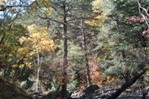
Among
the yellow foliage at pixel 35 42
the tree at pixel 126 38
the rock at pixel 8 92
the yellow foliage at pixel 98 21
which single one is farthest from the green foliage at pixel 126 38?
the rock at pixel 8 92

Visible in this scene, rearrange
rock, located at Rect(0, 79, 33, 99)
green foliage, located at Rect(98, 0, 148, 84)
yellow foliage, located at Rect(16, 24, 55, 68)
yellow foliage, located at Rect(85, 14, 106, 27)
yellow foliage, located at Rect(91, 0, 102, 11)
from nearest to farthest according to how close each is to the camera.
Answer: rock, located at Rect(0, 79, 33, 99), green foliage, located at Rect(98, 0, 148, 84), yellow foliage, located at Rect(16, 24, 55, 68), yellow foliage, located at Rect(85, 14, 106, 27), yellow foliage, located at Rect(91, 0, 102, 11)

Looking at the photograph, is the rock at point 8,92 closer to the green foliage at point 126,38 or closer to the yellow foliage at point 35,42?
the green foliage at point 126,38

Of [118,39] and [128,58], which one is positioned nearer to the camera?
[128,58]

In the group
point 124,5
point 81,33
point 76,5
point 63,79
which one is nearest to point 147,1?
point 124,5

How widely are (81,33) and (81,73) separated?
21.0ft

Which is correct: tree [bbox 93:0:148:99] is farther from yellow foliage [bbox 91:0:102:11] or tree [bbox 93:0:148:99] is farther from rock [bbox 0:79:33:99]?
rock [bbox 0:79:33:99]

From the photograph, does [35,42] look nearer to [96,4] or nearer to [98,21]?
[98,21]

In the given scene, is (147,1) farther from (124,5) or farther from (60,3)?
(60,3)

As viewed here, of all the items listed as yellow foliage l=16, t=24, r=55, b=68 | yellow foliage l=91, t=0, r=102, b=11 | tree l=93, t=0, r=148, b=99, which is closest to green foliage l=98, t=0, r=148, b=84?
tree l=93, t=0, r=148, b=99

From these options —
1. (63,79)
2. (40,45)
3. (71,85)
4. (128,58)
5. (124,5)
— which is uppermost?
(124,5)

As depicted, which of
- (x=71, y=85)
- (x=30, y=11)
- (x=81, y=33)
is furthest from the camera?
(x=71, y=85)

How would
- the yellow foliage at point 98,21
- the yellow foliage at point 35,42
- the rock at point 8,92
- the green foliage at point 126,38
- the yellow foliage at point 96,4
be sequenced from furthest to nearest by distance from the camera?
the yellow foliage at point 96,4, the yellow foliage at point 98,21, the yellow foliage at point 35,42, the green foliage at point 126,38, the rock at point 8,92

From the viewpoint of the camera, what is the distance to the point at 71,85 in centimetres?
3334

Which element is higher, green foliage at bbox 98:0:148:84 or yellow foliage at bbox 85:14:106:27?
yellow foliage at bbox 85:14:106:27
